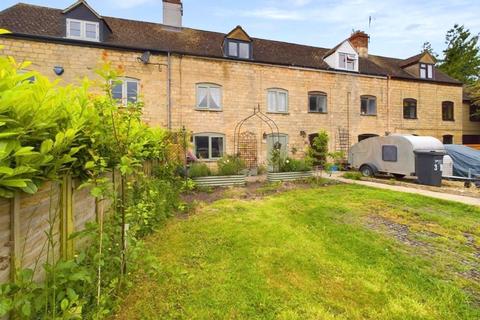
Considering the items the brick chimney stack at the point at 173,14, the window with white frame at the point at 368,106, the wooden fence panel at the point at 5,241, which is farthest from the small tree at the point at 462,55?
the wooden fence panel at the point at 5,241

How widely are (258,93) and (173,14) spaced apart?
7.22 meters

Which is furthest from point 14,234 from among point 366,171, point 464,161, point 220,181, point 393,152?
point 464,161

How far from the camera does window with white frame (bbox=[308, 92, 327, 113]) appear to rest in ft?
55.8

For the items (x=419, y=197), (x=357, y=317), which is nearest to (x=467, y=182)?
(x=419, y=197)

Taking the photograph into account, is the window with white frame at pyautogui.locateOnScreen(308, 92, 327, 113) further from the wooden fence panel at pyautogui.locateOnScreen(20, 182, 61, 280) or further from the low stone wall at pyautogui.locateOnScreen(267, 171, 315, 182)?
the wooden fence panel at pyautogui.locateOnScreen(20, 182, 61, 280)

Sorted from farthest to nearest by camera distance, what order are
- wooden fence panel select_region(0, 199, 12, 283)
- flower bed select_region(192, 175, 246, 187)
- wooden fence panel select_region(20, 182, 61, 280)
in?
flower bed select_region(192, 175, 246, 187) < wooden fence panel select_region(20, 182, 61, 280) < wooden fence panel select_region(0, 199, 12, 283)

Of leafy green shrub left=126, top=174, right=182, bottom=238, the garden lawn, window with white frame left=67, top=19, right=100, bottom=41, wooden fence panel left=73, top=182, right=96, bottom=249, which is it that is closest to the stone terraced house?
window with white frame left=67, top=19, right=100, bottom=41

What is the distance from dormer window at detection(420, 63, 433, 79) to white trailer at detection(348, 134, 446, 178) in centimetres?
1061

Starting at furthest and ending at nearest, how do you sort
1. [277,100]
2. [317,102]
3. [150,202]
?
[317,102] → [277,100] → [150,202]

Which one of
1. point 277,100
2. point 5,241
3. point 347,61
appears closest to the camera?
point 5,241

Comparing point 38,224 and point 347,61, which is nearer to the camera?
point 38,224

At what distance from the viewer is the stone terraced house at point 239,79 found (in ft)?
40.8

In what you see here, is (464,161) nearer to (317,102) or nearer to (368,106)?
(368,106)

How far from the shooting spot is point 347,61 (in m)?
17.8
